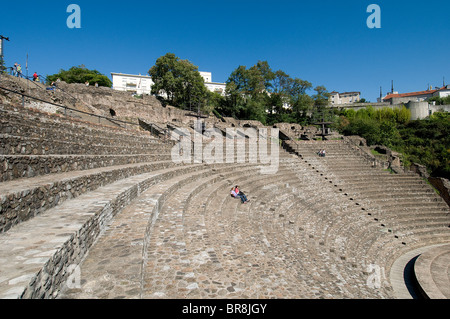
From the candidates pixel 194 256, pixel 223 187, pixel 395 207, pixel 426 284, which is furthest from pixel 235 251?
pixel 395 207

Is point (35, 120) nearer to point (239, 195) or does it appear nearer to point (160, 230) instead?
point (160, 230)

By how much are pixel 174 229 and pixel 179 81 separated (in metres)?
25.4

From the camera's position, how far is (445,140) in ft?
89.4

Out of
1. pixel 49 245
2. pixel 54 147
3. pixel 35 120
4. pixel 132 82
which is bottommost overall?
pixel 49 245

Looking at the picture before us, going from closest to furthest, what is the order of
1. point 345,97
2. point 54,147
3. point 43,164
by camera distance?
point 43,164 → point 54,147 → point 345,97

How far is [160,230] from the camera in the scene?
4.10 meters

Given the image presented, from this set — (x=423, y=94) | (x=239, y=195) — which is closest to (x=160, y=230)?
(x=239, y=195)

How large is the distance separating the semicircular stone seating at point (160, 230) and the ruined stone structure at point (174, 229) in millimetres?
22

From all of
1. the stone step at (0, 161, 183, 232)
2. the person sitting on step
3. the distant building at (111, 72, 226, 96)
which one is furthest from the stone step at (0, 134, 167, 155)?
the distant building at (111, 72, 226, 96)

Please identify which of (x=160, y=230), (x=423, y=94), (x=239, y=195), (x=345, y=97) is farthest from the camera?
(x=345, y=97)

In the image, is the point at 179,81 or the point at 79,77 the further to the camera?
the point at 79,77

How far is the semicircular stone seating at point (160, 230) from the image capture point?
2283 millimetres

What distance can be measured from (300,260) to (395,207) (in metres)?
11.3
